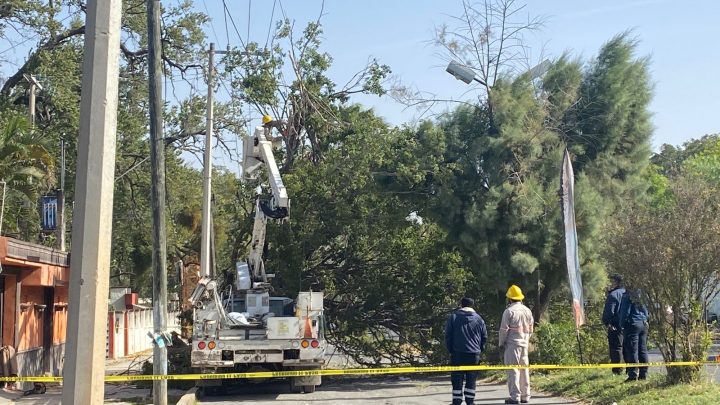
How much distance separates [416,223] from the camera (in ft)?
76.2

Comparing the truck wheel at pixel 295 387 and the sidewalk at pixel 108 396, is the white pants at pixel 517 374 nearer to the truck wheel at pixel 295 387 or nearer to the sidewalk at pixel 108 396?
the truck wheel at pixel 295 387

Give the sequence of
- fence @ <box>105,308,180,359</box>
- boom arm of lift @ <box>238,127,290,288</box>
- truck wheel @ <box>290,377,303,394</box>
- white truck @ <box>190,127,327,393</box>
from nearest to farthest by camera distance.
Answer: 1. white truck @ <box>190,127,327,393</box>
2. truck wheel @ <box>290,377,303,394</box>
3. boom arm of lift @ <box>238,127,290,288</box>
4. fence @ <box>105,308,180,359</box>

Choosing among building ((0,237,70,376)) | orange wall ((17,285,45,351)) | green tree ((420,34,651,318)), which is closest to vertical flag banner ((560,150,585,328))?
green tree ((420,34,651,318))

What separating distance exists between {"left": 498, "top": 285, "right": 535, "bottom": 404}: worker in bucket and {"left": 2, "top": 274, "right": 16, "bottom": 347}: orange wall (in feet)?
36.7

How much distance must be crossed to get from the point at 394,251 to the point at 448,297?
175 centimetres

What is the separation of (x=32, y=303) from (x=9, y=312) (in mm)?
2841

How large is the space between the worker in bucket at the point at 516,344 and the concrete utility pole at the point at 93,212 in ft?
25.6

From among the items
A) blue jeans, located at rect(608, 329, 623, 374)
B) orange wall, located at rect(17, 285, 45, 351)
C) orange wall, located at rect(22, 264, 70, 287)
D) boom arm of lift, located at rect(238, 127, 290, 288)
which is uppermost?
boom arm of lift, located at rect(238, 127, 290, 288)

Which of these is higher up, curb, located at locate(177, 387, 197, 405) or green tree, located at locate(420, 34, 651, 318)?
green tree, located at locate(420, 34, 651, 318)

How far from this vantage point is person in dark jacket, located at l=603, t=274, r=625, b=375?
15.8 m

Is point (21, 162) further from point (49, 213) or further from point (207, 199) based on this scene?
point (49, 213)

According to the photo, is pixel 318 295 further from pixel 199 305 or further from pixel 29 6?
pixel 29 6

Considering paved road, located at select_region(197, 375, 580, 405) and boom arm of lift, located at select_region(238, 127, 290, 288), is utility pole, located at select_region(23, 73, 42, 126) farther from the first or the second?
paved road, located at select_region(197, 375, 580, 405)

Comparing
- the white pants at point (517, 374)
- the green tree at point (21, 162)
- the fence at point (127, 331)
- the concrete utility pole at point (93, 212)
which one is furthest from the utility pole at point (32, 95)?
the concrete utility pole at point (93, 212)
